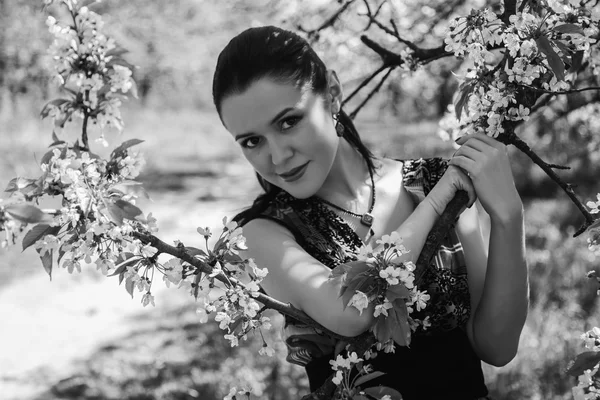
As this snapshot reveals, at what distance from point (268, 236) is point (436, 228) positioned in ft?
1.56

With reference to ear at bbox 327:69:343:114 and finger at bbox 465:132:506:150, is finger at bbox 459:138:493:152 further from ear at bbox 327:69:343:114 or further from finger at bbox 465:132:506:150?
ear at bbox 327:69:343:114

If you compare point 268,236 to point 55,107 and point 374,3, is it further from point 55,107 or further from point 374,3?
point 374,3

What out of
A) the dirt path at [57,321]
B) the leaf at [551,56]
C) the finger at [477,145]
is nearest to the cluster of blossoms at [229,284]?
the finger at [477,145]

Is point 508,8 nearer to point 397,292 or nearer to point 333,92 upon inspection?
point 333,92

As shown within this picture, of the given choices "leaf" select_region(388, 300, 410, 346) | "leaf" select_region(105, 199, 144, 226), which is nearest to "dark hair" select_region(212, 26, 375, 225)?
"leaf" select_region(105, 199, 144, 226)

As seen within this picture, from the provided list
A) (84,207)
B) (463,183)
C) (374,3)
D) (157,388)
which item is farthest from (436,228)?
(374,3)

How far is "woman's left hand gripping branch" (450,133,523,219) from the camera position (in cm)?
153

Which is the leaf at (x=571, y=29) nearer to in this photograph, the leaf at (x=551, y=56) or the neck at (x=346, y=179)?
the leaf at (x=551, y=56)

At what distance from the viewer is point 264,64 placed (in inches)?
66.4

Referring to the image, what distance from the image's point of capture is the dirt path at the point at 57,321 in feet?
14.4

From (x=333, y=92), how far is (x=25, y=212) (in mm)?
1075

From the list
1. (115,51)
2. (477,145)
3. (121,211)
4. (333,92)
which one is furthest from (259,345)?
(121,211)

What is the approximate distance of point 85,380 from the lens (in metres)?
4.14

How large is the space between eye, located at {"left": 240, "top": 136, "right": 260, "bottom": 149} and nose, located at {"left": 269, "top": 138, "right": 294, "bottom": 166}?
49mm
